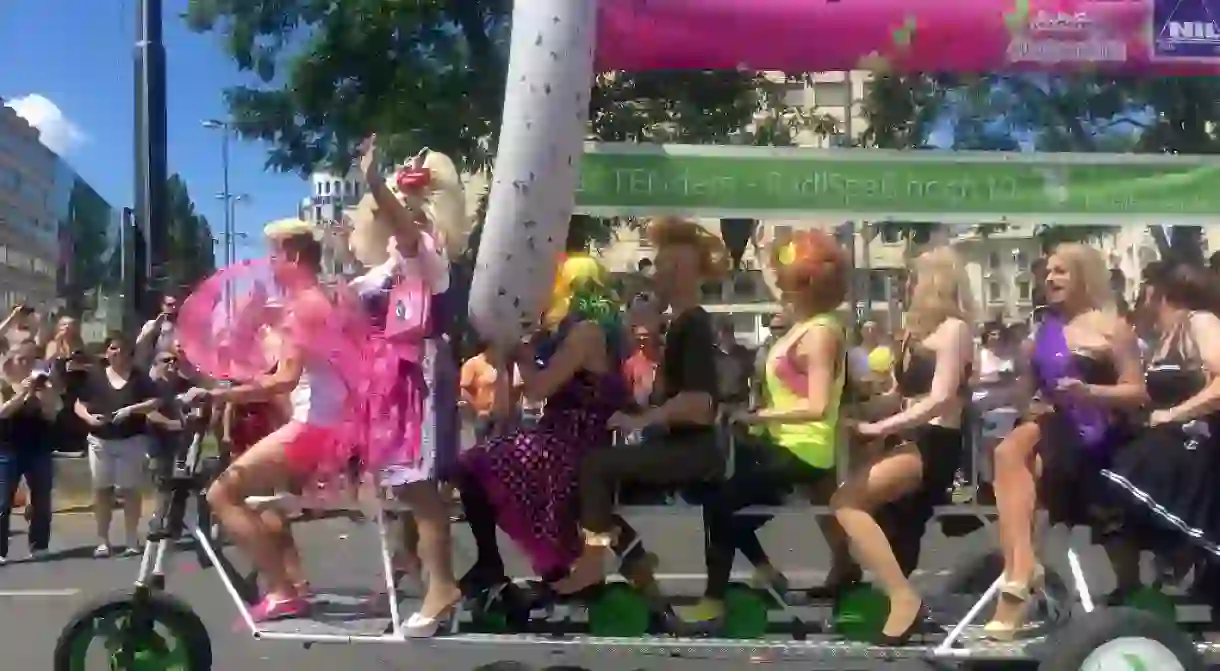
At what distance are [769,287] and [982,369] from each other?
50.1 inches

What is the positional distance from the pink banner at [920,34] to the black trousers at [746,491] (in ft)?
4.51

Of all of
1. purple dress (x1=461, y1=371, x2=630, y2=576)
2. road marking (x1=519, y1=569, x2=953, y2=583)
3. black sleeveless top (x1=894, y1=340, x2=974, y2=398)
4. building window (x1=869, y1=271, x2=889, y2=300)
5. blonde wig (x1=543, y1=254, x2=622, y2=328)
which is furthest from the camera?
road marking (x1=519, y1=569, x2=953, y2=583)

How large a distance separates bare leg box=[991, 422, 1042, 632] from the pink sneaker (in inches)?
90.9

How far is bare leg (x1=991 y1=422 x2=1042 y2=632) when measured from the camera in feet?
14.4

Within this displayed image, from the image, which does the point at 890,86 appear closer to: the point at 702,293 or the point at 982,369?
the point at 702,293

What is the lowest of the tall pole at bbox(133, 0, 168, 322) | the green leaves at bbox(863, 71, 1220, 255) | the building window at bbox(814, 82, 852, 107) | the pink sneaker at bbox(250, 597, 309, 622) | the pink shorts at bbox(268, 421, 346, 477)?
the pink sneaker at bbox(250, 597, 309, 622)

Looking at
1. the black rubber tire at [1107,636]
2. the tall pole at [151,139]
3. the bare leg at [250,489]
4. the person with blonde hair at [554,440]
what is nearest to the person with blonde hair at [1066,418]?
the black rubber tire at [1107,636]

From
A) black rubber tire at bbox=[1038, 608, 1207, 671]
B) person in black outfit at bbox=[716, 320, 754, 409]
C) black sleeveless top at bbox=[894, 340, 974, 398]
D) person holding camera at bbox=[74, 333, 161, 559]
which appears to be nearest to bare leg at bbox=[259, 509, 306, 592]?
person in black outfit at bbox=[716, 320, 754, 409]

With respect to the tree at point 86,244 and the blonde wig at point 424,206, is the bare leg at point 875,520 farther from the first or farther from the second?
the tree at point 86,244

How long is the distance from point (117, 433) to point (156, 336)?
1.17 m

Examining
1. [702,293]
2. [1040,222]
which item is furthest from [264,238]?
[1040,222]

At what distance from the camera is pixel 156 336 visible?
9.30m

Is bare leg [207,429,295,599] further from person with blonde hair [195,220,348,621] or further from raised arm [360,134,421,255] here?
raised arm [360,134,421,255]

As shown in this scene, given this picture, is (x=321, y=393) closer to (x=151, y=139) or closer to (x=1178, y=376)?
(x=1178, y=376)
